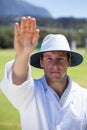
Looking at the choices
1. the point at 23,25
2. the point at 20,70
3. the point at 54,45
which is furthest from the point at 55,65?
the point at 23,25

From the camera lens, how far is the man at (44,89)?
3158 mm

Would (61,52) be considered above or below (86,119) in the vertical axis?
above

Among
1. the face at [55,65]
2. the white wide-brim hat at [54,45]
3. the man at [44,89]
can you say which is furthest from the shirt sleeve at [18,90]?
the white wide-brim hat at [54,45]

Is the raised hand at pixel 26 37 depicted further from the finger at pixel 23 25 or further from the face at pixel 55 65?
the face at pixel 55 65

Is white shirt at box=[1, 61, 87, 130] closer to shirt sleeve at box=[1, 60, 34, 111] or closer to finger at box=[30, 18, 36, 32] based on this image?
shirt sleeve at box=[1, 60, 34, 111]

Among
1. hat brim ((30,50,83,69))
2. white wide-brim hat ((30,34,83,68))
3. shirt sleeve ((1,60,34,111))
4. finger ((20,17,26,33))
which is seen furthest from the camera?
hat brim ((30,50,83,69))

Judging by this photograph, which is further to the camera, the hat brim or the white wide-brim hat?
the hat brim

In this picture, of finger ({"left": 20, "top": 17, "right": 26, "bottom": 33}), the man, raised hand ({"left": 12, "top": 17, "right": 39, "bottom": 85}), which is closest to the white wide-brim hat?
the man

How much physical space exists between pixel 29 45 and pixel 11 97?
0.42 metres

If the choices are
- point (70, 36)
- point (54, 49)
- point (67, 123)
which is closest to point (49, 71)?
point (54, 49)

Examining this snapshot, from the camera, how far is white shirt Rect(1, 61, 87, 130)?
3.22 metres

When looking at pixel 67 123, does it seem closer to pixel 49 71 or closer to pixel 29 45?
pixel 49 71

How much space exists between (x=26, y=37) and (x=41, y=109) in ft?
1.80

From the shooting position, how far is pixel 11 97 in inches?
128
